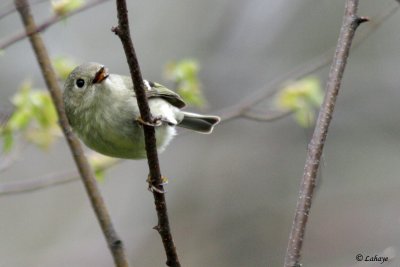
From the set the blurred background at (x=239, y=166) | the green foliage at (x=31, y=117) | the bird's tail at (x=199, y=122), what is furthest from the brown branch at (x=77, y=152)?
the blurred background at (x=239, y=166)

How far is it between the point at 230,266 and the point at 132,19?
146 inches

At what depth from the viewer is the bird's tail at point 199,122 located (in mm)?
4449

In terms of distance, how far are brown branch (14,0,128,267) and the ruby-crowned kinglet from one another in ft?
0.20

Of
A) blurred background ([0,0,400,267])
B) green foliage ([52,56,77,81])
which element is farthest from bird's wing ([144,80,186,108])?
blurred background ([0,0,400,267])

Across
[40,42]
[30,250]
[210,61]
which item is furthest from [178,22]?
[40,42]

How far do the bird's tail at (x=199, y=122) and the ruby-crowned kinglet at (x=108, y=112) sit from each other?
2.29ft

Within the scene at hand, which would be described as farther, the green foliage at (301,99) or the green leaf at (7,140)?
the green foliage at (301,99)

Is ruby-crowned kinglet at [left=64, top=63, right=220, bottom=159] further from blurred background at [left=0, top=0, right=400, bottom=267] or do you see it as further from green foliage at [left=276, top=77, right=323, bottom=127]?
blurred background at [left=0, top=0, right=400, bottom=267]

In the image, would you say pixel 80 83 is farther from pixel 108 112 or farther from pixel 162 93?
pixel 162 93

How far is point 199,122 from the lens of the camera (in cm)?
448

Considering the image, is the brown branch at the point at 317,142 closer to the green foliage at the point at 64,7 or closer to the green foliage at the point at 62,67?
the green foliage at the point at 64,7

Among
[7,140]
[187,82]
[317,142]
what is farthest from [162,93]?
[317,142]

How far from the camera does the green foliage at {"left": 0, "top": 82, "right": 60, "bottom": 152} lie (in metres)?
4.01

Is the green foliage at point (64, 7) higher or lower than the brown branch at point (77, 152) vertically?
higher
